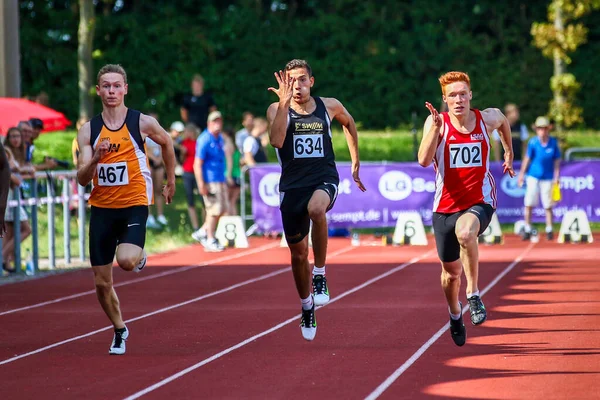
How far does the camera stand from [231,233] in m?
21.4

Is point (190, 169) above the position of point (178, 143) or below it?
below

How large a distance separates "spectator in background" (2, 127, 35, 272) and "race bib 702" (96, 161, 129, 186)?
6.53 m

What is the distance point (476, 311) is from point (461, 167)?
1041 mm

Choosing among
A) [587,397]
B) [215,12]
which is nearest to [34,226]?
[587,397]

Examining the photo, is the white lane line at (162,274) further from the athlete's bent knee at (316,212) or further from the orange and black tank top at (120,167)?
the athlete's bent knee at (316,212)

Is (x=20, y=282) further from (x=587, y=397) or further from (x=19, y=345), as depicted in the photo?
(x=587, y=397)

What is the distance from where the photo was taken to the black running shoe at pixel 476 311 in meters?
9.64

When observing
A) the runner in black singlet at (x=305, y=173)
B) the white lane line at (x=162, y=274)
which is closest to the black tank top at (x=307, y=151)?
the runner in black singlet at (x=305, y=173)

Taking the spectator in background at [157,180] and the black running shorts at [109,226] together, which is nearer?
the black running shorts at [109,226]

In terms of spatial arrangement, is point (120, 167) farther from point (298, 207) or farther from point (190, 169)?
point (190, 169)

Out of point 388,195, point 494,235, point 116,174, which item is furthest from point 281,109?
point 388,195

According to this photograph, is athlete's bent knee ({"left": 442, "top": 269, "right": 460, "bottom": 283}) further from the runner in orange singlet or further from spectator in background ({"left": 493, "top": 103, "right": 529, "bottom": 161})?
spectator in background ({"left": 493, "top": 103, "right": 529, "bottom": 161})

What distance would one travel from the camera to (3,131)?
60.7ft

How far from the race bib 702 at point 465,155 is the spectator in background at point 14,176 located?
7528 mm
